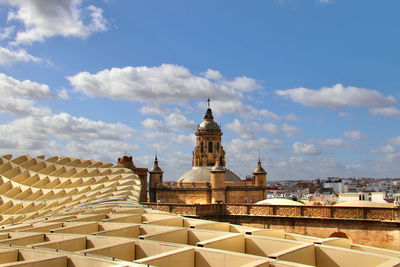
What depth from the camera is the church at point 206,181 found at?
157ft

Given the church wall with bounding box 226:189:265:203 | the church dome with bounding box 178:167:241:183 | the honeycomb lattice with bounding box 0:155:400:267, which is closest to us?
the honeycomb lattice with bounding box 0:155:400:267

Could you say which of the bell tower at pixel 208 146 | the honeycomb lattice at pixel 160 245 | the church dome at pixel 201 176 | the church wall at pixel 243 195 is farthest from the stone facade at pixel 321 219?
the bell tower at pixel 208 146

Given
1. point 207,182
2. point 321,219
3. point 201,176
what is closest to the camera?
point 321,219

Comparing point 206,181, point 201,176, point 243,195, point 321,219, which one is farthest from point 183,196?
point 321,219

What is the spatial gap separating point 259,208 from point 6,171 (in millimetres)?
31680

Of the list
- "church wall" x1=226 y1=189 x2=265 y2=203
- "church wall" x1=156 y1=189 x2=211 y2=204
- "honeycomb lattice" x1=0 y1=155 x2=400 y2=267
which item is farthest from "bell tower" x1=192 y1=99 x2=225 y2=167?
"honeycomb lattice" x1=0 y1=155 x2=400 y2=267

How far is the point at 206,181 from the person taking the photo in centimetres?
5812

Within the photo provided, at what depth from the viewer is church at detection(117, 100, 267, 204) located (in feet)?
157

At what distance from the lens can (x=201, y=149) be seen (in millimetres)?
64562

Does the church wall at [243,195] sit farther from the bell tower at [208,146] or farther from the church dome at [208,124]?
the church dome at [208,124]

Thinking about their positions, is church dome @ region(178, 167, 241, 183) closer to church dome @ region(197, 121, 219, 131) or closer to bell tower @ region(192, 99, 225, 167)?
bell tower @ region(192, 99, 225, 167)

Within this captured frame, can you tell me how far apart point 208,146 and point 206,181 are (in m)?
7.81

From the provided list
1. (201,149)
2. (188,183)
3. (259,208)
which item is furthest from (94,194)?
(201,149)

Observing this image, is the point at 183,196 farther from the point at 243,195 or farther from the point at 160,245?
the point at 160,245
